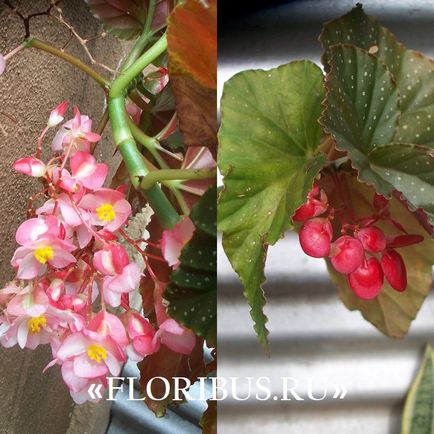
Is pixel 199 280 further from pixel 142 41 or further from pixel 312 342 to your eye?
pixel 142 41

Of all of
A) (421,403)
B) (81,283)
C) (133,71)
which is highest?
(133,71)

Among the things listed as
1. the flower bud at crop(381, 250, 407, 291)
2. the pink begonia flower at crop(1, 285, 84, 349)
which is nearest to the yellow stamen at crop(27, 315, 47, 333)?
the pink begonia flower at crop(1, 285, 84, 349)

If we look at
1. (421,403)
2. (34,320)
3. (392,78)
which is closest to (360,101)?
(392,78)

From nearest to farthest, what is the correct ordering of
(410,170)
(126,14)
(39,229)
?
1. (410,170)
2. (39,229)
3. (126,14)

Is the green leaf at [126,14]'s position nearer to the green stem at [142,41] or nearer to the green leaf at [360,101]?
the green stem at [142,41]

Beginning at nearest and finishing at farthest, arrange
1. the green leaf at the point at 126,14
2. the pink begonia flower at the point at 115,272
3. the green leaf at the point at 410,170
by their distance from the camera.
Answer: the green leaf at the point at 410,170 → the pink begonia flower at the point at 115,272 → the green leaf at the point at 126,14

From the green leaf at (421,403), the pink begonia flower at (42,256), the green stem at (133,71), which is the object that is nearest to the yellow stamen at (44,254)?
the pink begonia flower at (42,256)

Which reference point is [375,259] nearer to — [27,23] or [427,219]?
[427,219]
